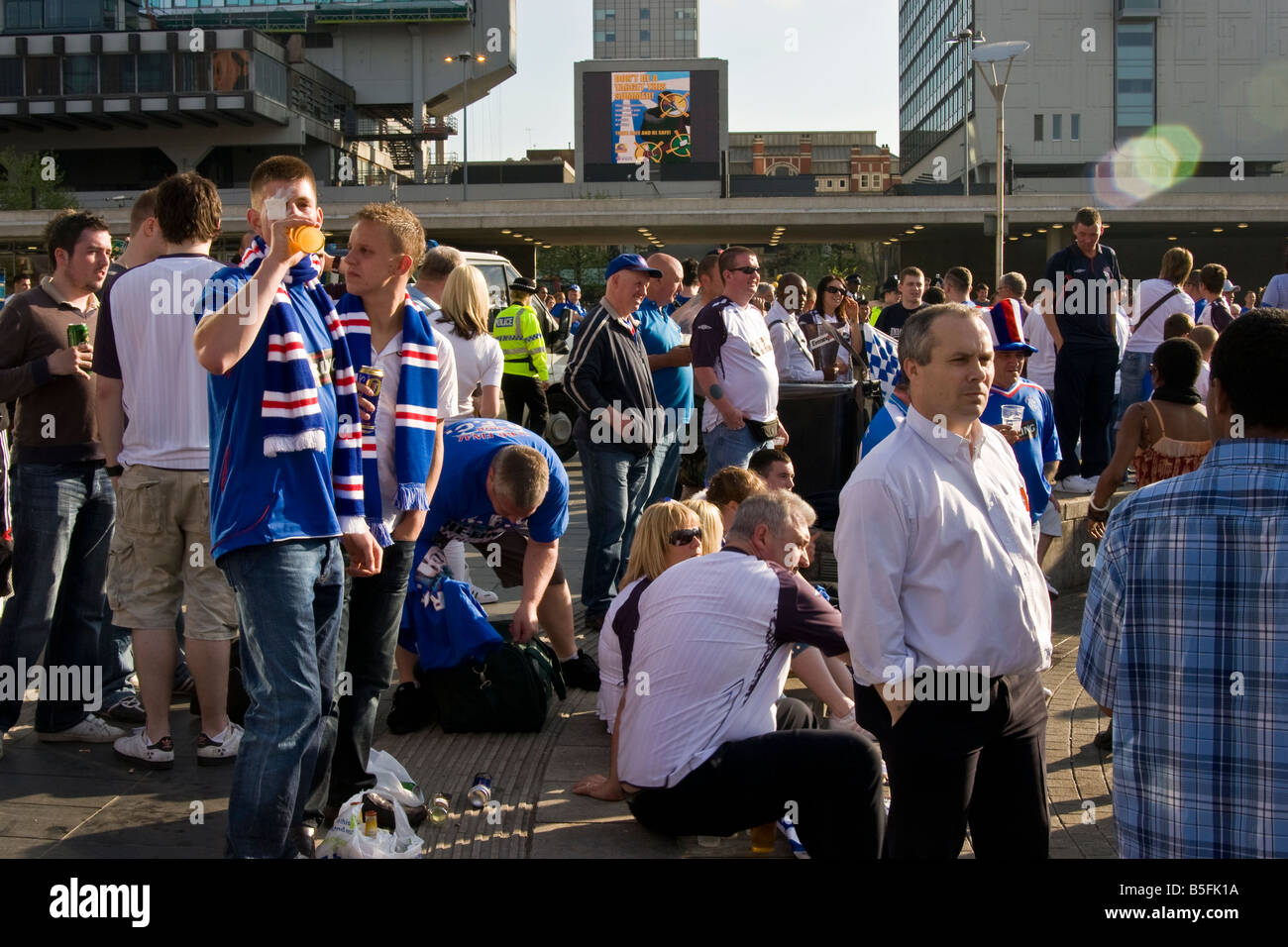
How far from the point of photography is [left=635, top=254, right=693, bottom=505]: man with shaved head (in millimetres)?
7836

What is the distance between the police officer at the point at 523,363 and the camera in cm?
1295

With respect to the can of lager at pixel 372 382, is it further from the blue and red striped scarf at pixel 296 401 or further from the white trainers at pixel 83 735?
the white trainers at pixel 83 735

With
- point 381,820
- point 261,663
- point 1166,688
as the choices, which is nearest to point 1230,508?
point 1166,688

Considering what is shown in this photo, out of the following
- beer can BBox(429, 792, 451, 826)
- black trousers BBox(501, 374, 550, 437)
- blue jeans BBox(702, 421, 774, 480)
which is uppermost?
black trousers BBox(501, 374, 550, 437)

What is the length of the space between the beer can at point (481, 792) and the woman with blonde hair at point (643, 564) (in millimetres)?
584

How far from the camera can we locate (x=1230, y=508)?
8.46ft

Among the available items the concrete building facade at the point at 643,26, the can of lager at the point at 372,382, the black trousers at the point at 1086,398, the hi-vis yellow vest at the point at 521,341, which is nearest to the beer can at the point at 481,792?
the can of lager at the point at 372,382

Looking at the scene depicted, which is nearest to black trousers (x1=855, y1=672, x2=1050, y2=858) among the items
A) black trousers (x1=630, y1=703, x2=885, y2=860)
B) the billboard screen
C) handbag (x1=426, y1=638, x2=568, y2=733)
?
black trousers (x1=630, y1=703, x2=885, y2=860)

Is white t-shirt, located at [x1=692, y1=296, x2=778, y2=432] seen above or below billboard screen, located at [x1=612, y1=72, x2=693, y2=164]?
below

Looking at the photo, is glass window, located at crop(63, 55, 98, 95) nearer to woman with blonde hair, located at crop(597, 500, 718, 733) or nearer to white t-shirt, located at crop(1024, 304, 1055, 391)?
white t-shirt, located at crop(1024, 304, 1055, 391)

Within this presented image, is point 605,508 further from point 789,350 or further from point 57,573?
point 789,350

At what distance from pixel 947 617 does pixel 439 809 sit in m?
2.10

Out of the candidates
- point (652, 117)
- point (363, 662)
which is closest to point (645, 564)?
point (363, 662)
